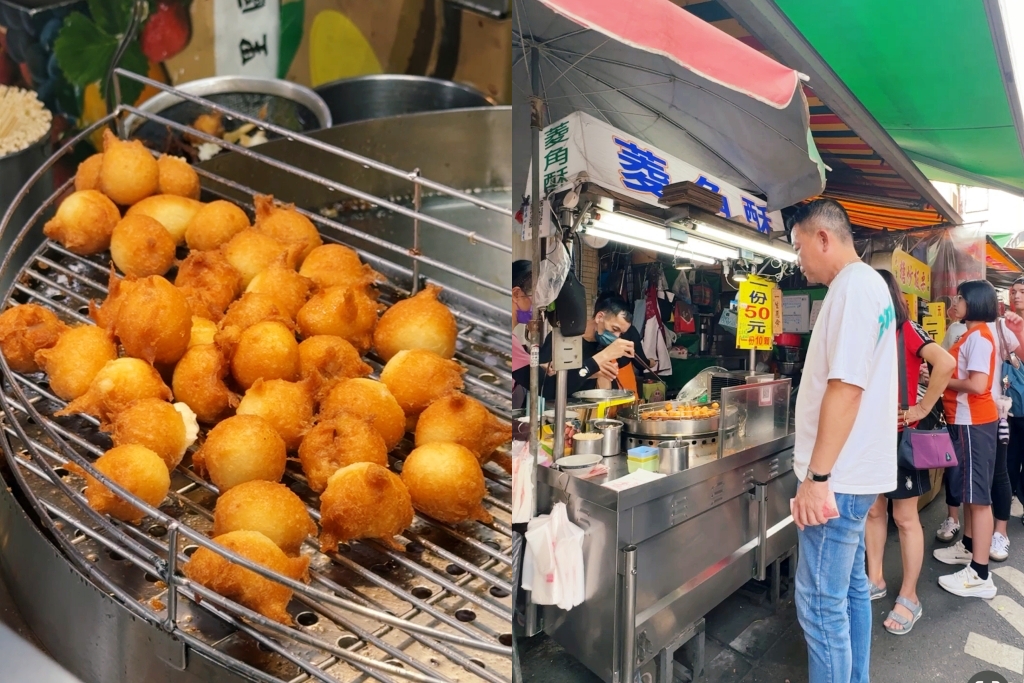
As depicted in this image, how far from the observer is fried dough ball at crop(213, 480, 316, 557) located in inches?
46.3

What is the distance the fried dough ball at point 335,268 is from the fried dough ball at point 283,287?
0.20 ft

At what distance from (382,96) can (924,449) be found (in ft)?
6.60

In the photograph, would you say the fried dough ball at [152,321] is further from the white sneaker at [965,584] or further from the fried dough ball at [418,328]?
the white sneaker at [965,584]

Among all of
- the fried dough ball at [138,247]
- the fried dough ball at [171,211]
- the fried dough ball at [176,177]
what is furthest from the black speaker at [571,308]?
the fried dough ball at [176,177]

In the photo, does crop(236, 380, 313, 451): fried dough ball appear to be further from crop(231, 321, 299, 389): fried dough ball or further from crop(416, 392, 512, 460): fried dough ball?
crop(416, 392, 512, 460): fried dough ball

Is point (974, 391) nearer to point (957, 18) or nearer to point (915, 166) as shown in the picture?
point (915, 166)

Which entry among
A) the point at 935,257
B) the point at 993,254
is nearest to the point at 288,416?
the point at 935,257

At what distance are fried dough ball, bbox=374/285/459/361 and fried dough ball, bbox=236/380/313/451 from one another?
279mm

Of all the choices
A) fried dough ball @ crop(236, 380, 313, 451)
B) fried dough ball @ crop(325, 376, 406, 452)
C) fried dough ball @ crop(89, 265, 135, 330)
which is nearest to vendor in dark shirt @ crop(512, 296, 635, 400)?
fried dough ball @ crop(325, 376, 406, 452)

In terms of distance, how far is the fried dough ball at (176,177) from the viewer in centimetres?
214

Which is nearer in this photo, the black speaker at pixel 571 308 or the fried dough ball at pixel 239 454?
the black speaker at pixel 571 308

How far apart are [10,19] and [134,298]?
1144mm

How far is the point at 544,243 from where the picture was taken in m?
0.88

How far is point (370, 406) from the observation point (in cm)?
148
